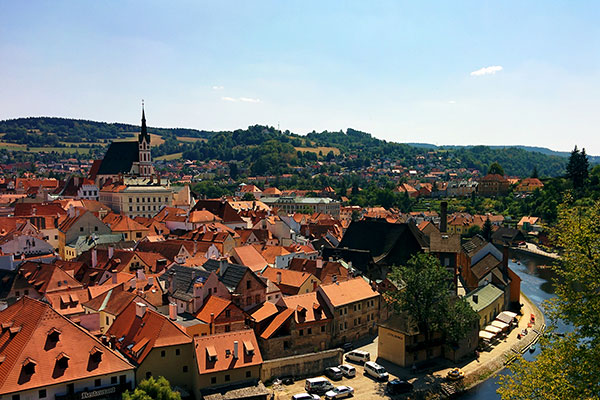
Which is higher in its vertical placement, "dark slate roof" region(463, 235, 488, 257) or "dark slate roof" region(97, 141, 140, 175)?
"dark slate roof" region(97, 141, 140, 175)

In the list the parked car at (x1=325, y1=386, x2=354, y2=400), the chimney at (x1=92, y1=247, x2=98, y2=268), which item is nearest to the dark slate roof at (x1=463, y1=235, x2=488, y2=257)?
the parked car at (x1=325, y1=386, x2=354, y2=400)

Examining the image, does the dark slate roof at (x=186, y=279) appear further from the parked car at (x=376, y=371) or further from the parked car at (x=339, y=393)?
the parked car at (x=376, y=371)

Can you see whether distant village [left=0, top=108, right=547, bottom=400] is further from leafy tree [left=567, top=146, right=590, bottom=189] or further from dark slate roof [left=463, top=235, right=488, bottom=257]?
leafy tree [left=567, top=146, right=590, bottom=189]

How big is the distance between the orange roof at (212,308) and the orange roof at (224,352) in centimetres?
363

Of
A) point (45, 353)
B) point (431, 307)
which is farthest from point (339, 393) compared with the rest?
point (45, 353)

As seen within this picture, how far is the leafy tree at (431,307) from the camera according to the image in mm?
36281

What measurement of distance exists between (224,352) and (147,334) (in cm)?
455

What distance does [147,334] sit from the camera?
29672 mm

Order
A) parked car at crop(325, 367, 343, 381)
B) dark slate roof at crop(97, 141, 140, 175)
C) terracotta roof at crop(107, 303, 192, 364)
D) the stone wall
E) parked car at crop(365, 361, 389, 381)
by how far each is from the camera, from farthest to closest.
→ dark slate roof at crop(97, 141, 140, 175) → parked car at crop(325, 367, 343, 381) → parked car at crop(365, 361, 389, 381) → the stone wall → terracotta roof at crop(107, 303, 192, 364)

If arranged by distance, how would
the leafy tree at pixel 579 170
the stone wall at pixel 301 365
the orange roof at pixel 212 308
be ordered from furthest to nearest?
the leafy tree at pixel 579 170
the orange roof at pixel 212 308
the stone wall at pixel 301 365

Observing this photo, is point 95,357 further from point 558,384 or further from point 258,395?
point 558,384

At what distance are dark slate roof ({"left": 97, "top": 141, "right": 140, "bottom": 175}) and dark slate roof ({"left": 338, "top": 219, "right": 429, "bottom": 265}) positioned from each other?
180 ft

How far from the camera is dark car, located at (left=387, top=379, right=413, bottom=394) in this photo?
3206 centimetres

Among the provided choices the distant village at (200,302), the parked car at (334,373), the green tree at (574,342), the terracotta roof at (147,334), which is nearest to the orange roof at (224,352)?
the distant village at (200,302)
